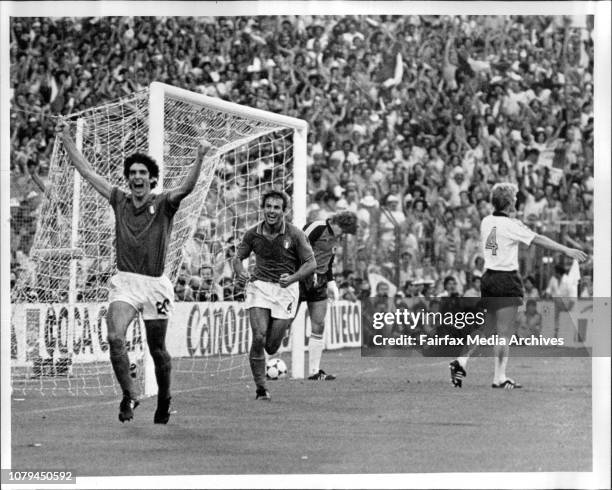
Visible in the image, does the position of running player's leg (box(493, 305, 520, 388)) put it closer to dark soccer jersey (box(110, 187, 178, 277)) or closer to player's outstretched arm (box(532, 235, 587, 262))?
player's outstretched arm (box(532, 235, 587, 262))

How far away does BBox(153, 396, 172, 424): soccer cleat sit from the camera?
23.5ft

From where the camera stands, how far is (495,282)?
8.40 metres

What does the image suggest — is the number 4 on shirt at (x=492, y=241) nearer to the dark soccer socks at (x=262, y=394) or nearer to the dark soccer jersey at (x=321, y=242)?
the dark soccer jersey at (x=321, y=242)

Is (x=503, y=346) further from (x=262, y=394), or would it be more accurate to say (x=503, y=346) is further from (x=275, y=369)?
(x=275, y=369)

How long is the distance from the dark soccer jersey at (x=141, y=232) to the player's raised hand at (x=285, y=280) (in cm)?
115

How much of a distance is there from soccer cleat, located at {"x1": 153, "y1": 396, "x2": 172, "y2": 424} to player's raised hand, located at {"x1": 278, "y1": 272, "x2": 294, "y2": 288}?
1224 millimetres

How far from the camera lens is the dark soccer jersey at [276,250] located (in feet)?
26.3

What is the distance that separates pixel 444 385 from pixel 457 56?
4524 millimetres

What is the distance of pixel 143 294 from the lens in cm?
699

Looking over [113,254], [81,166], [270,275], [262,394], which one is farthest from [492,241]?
[81,166]

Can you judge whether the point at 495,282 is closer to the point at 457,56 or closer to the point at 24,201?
the point at 24,201

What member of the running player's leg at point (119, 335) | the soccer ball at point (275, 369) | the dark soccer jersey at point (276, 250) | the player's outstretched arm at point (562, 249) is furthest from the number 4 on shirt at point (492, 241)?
the running player's leg at point (119, 335)

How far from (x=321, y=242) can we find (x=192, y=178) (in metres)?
2.42

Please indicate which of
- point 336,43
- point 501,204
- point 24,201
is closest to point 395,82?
point 336,43
